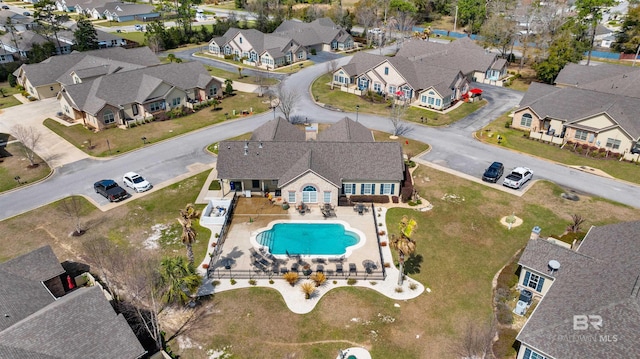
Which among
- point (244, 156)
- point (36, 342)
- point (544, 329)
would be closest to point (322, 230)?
point (244, 156)

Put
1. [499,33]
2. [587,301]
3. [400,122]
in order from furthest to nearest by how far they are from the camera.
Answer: [499,33] → [400,122] → [587,301]

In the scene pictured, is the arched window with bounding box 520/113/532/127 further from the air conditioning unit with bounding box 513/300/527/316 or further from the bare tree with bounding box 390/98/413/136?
the air conditioning unit with bounding box 513/300/527/316

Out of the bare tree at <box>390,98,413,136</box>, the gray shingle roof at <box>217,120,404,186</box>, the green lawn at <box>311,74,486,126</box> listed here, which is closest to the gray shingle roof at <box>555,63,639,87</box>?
the green lawn at <box>311,74,486,126</box>

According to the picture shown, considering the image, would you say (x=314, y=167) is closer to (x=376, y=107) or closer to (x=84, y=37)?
(x=376, y=107)

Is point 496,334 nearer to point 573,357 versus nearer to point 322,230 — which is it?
point 573,357

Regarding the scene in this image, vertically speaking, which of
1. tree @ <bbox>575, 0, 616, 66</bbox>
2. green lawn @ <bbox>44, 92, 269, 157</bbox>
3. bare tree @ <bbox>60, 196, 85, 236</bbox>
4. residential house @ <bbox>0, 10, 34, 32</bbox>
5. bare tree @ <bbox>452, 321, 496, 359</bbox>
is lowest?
bare tree @ <bbox>452, 321, 496, 359</bbox>

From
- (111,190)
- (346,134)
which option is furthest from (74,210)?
(346,134)
